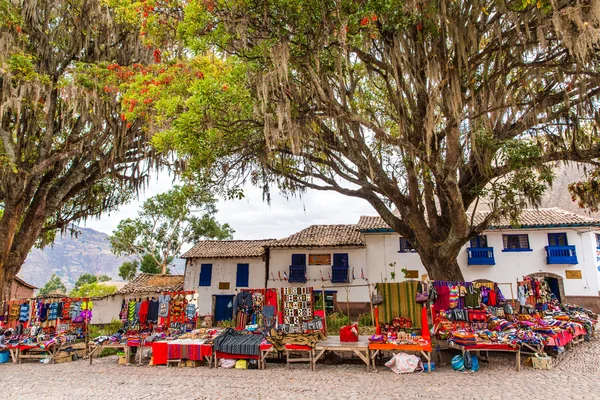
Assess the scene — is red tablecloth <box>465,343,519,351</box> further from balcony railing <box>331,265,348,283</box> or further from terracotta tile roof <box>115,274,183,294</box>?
terracotta tile roof <box>115,274,183,294</box>

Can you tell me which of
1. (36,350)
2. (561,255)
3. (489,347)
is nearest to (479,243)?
(561,255)

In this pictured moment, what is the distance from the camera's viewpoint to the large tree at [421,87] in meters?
7.55

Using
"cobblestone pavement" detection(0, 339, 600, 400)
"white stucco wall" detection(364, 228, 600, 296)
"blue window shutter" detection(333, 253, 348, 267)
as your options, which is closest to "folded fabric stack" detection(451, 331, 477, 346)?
"cobblestone pavement" detection(0, 339, 600, 400)

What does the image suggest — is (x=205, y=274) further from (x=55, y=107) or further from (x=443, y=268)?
(x=443, y=268)

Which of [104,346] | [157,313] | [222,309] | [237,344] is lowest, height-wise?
[222,309]

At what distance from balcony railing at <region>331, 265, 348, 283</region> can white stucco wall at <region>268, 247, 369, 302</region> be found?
0.22 m

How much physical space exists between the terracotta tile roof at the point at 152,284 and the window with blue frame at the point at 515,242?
18830mm

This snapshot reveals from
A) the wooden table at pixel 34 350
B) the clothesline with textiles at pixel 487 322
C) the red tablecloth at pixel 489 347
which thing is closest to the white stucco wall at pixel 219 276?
the wooden table at pixel 34 350

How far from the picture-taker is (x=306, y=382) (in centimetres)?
771

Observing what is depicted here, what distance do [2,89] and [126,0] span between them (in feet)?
17.2

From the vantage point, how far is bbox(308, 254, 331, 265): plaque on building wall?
2068 cm

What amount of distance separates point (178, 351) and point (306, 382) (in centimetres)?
375

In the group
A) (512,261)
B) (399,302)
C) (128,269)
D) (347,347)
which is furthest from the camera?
(128,269)

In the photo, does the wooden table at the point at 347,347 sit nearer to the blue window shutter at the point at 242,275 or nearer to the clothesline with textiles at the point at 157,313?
the clothesline with textiles at the point at 157,313
